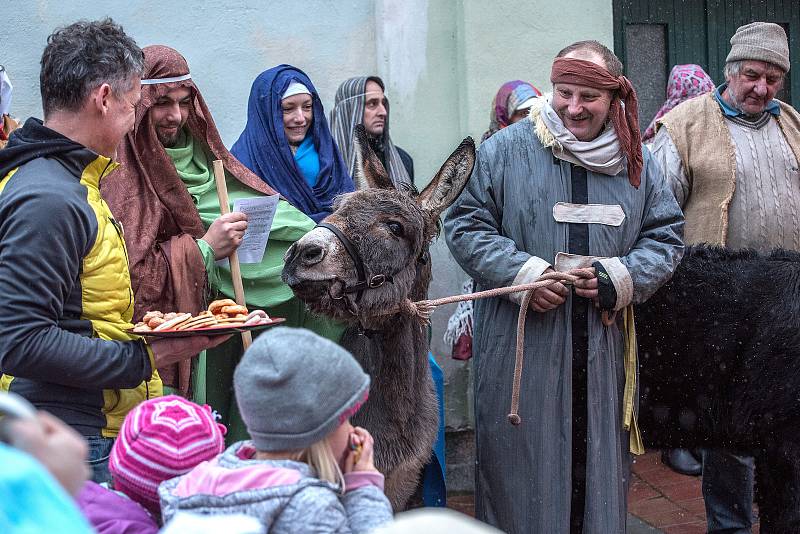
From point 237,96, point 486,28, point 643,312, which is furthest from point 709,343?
point 237,96

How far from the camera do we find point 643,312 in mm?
4074

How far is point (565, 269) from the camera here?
12.3 feet

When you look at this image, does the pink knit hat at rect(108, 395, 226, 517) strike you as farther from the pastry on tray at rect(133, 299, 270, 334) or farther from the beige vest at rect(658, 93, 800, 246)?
the beige vest at rect(658, 93, 800, 246)

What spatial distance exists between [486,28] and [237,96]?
163cm

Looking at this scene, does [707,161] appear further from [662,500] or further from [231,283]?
[231,283]

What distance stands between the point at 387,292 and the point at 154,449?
131 cm

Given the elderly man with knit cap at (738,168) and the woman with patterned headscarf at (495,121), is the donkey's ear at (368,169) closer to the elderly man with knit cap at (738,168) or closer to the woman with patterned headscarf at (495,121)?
the woman with patterned headscarf at (495,121)

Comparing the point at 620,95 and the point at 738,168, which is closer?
the point at 620,95

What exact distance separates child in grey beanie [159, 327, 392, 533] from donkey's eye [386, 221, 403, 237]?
142 cm

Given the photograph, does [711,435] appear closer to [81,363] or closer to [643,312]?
[643,312]

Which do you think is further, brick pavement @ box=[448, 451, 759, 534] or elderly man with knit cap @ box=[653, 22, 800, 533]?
brick pavement @ box=[448, 451, 759, 534]

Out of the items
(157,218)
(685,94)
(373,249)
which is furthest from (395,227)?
(685,94)

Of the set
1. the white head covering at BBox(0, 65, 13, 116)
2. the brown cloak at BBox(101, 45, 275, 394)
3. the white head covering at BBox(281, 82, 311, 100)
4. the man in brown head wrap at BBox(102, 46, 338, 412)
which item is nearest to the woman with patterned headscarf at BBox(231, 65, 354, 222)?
the white head covering at BBox(281, 82, 311, 100)

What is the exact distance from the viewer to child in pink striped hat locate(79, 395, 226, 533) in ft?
7.49
